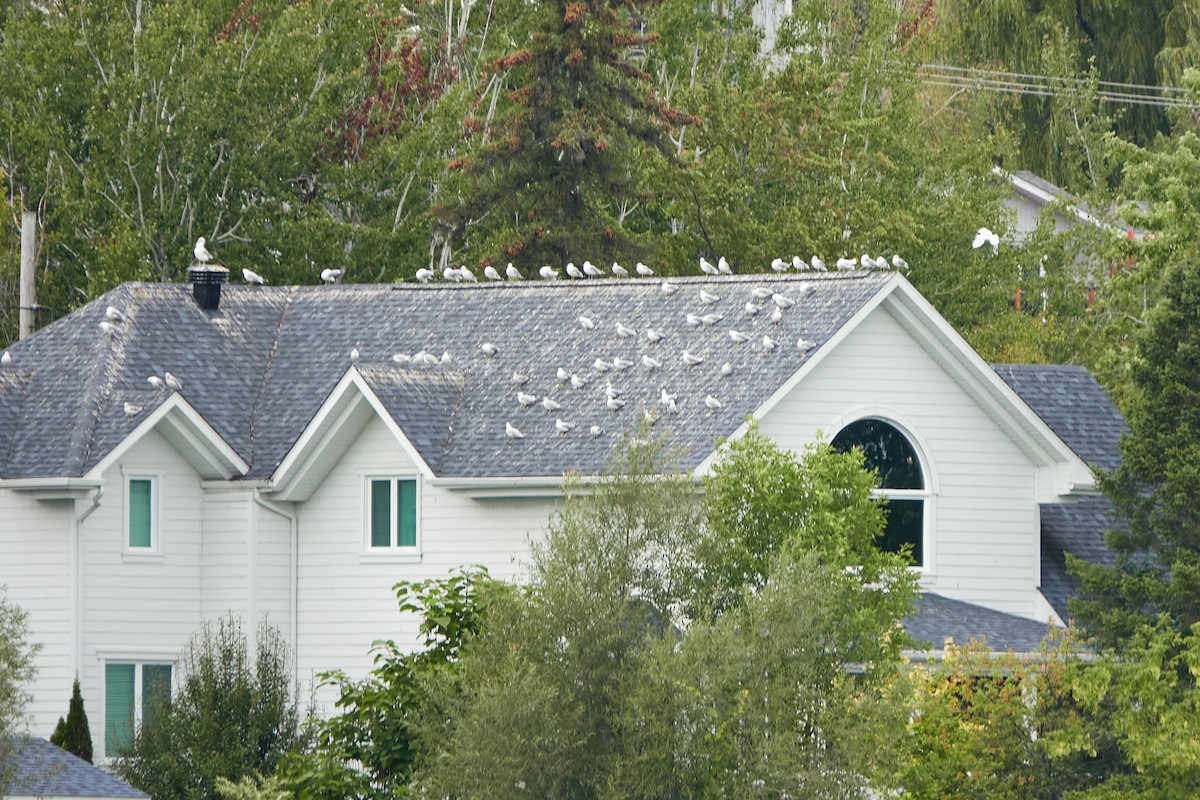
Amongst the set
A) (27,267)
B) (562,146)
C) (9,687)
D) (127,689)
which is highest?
(562,146)

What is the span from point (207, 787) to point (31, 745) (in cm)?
225

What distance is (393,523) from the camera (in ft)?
109

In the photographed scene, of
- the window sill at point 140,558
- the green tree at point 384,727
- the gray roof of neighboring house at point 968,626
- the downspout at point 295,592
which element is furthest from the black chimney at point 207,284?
the gray roof of neighboring house at point 968,626

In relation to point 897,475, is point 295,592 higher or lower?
lower

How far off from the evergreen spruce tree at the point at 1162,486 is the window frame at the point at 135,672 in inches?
440

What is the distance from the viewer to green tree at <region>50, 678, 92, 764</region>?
1243 inches

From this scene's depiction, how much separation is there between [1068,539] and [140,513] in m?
11.1

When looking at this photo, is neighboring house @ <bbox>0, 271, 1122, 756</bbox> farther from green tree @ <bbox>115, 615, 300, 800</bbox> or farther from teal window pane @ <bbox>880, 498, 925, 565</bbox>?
green tree @ <bbox>115, 615, 300, 800</bbox>

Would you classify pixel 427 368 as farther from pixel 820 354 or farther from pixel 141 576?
pixel 820 354

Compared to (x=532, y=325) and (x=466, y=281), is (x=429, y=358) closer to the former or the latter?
(x=532, y=325)

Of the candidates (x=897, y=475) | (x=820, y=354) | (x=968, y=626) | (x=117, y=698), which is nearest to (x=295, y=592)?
(x=117, y=698)

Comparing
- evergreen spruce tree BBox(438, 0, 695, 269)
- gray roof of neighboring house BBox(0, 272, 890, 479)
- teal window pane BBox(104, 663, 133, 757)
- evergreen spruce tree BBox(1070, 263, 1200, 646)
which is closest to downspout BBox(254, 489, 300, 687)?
gray roof of neighboring house BBox(0, 272, 890, 479)

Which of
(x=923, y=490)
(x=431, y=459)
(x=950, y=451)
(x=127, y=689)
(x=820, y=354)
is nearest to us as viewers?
(x=820, y=354)

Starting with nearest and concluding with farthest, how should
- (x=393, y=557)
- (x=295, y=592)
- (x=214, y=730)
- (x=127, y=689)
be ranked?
(x=214, y=730)
(x=127, y=689)
(x=393, y=557)
(x=295, y=592)
